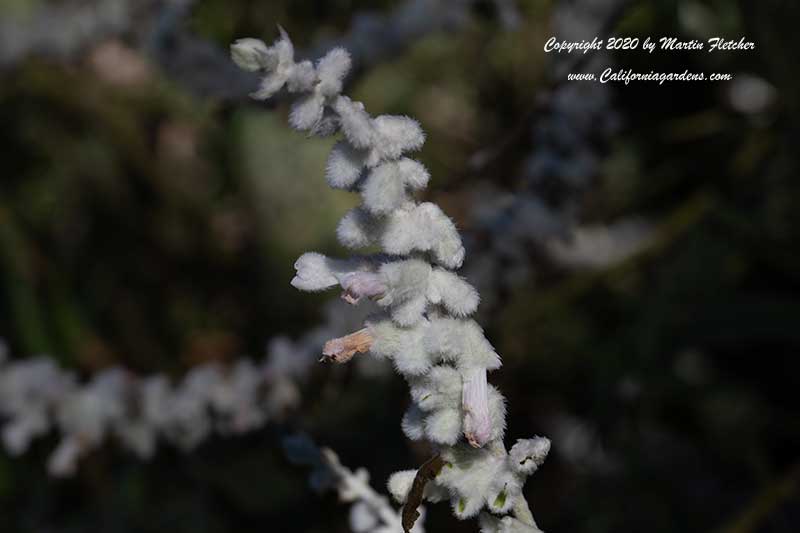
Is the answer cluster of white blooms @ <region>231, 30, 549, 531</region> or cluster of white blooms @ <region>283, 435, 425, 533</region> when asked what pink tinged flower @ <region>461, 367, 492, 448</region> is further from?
cluster of white blooms @ <region>283, 435, 425, 533</region>

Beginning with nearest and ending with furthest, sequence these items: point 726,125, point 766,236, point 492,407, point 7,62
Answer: point 492,407, point 766,236, point 726,125, point 7,62

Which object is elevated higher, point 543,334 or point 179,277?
point 179,277

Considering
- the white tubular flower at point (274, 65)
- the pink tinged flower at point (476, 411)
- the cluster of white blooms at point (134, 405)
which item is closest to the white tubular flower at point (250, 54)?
the white tubular flower at point (274, 65)

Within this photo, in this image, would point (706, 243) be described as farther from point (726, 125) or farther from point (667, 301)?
point (726, 125)

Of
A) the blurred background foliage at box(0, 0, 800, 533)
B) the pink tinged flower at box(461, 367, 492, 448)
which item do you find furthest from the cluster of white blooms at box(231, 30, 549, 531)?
the blurred background foliage at box(0, 0, 800, 533)

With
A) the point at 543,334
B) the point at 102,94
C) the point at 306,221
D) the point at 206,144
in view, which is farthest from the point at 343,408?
the point at 102,94

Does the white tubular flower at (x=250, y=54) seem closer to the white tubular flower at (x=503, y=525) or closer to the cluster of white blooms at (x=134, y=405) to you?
the white tubular flower at (x=503, y=525)

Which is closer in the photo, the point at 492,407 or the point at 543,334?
the point at 492,407

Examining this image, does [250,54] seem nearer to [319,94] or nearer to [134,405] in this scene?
[319,94]
